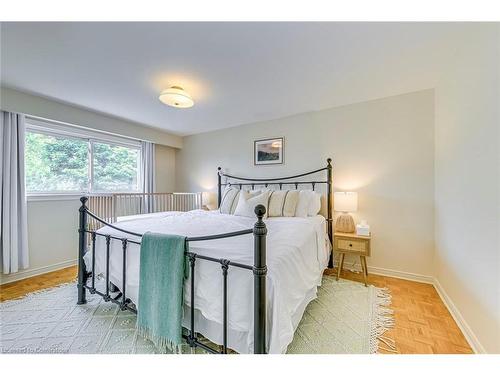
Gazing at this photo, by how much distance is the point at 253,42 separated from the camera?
65.1 inches

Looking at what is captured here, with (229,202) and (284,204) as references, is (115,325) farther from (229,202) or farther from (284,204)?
(284,204)

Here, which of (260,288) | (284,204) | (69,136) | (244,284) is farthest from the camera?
(69,136)

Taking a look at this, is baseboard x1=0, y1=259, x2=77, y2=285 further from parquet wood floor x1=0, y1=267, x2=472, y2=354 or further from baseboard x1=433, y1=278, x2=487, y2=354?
baseboard x1=433, y1=278, x2=487, y2=354

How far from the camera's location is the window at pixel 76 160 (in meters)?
2.90

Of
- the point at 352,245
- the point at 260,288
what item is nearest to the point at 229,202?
the point at 352,245

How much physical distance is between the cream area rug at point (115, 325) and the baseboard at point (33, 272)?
27.6 inches

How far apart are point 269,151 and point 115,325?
2.91 m

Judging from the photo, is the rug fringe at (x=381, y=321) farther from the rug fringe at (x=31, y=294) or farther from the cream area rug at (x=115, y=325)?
the rug fringe at (x=31, y=294)

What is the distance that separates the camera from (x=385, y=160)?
2.71 meters

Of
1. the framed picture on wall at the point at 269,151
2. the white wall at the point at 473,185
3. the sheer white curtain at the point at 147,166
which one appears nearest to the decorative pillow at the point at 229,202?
the framed picture on wall at the point at 269,151
